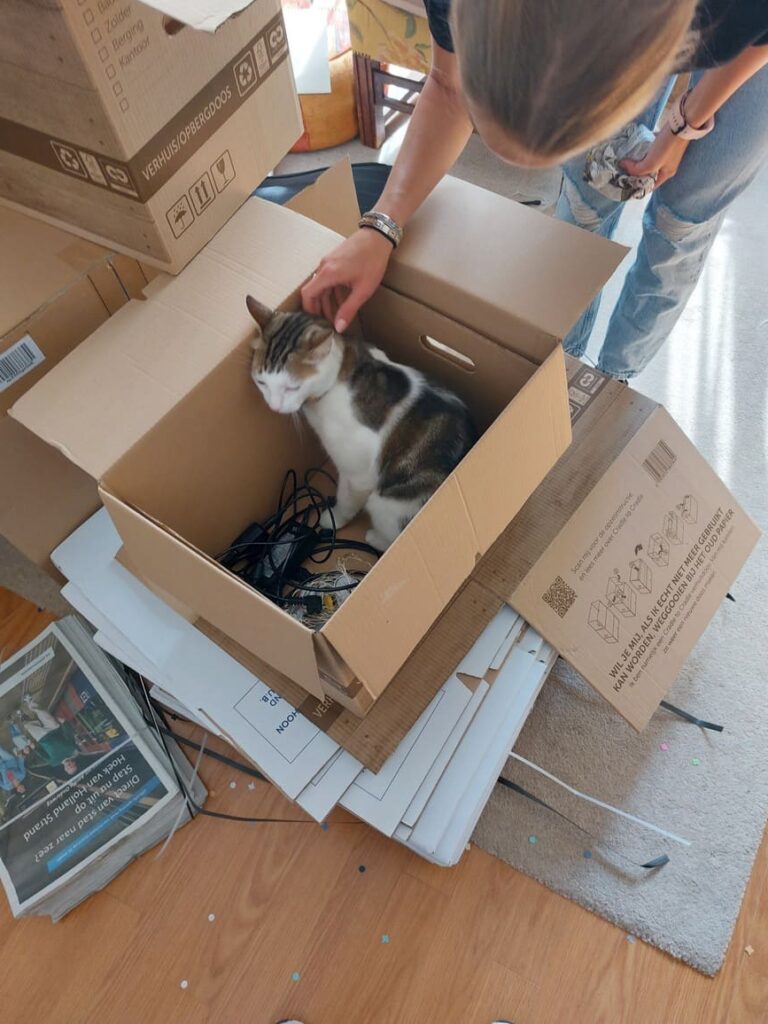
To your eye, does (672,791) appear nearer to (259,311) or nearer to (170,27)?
(259,311)

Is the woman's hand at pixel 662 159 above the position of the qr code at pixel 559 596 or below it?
above

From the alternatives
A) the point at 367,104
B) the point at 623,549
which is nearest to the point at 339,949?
the point at 623,549

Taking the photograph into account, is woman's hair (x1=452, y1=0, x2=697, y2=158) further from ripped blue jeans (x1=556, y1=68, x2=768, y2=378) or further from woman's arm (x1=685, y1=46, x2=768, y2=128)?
ripped blue jeans (x1=556, y1=68, x2=768, y2=378)

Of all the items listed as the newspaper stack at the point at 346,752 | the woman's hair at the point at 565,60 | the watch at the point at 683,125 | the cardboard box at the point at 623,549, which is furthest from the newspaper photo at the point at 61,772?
the watch at the point at 683,125

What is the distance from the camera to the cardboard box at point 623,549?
39.6 inches

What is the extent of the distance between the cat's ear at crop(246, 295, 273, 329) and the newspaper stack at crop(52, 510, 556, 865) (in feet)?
1.50

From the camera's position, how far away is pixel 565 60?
Result: 1.52ft

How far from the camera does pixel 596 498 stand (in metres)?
1.04

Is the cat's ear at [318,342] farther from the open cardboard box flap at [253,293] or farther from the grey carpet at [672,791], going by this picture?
the grey carpet at [672,791]

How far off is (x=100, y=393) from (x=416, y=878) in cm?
89

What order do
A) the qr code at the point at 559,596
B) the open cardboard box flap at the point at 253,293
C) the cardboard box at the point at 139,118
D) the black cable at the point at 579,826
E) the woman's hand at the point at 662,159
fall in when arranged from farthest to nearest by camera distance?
the black cable at the point at 579,826 → the qr code at the point at 559,596 → the woman's hand at the point at 662,159 → the open cardboard box flap at the point at 253,293 → the cardboard box at the point at 139,118

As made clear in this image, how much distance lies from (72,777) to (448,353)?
0.94 meters

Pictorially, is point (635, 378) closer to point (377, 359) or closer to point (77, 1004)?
point (377, 359)

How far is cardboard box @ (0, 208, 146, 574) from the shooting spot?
0.85 meters
